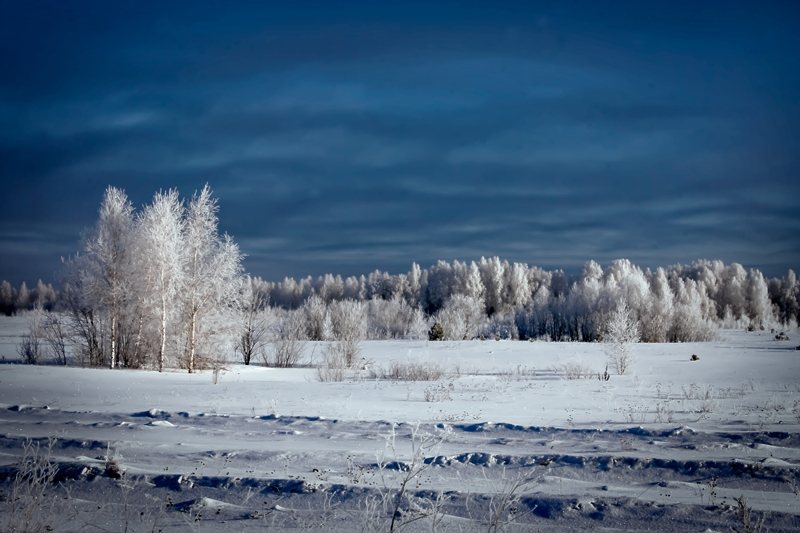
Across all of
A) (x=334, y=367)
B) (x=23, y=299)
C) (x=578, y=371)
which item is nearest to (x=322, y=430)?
(x=334, y=367)

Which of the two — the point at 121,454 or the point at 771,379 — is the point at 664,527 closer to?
the point at 121,454

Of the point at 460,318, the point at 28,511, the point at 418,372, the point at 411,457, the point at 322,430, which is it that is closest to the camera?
the point at 28,511

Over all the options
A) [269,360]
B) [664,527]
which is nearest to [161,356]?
[269,360]

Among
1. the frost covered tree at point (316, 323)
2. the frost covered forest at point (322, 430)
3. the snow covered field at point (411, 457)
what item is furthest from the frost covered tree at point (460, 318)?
the snow covered field at point (411, 457)

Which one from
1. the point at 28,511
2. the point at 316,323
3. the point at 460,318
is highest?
the point at 460,318

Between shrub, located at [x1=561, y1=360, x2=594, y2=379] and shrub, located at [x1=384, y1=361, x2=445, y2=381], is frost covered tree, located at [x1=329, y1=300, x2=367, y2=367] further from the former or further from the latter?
shrub, located at [x1=561, y1=360, x2=594, y2=379]

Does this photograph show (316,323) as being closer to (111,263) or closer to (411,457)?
(111,263)

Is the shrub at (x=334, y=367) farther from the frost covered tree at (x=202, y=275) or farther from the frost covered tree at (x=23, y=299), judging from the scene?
the frost covered tree at (x=23, y=299)

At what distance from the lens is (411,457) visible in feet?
23.2

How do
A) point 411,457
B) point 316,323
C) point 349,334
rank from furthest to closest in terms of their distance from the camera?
point 316,323
point 349,334
point 411,457

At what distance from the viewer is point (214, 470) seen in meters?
6.34

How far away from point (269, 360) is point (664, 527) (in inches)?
1233

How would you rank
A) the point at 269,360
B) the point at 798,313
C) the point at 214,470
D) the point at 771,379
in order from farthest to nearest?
the point at 798,313, the point at 269,360, the point at 771,379, the point at 214,470

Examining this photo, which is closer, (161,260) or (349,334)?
(161,260)
